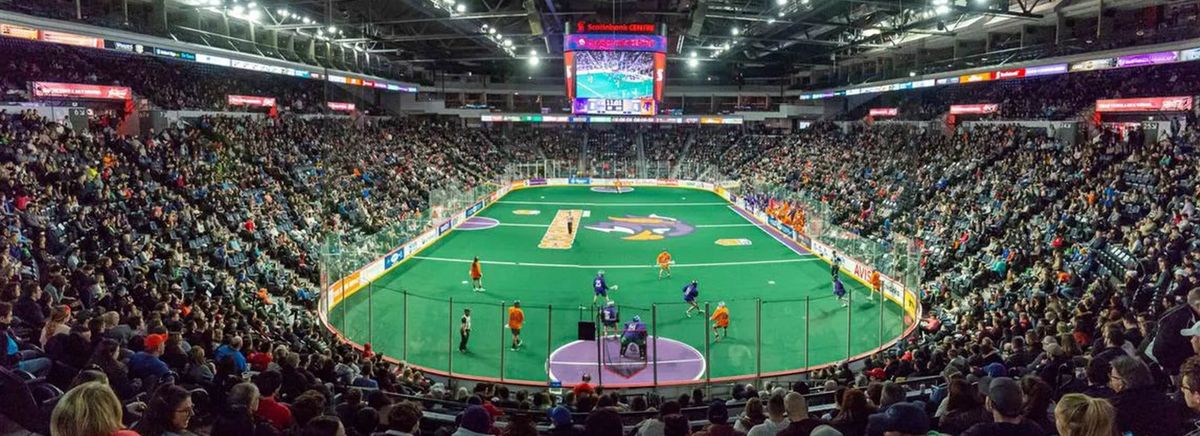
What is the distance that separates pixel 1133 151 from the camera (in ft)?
75.7

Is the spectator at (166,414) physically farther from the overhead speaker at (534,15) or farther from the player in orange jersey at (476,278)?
the overhead speaker at (534,15)

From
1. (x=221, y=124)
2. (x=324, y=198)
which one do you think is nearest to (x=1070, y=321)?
(x=324, y=198)

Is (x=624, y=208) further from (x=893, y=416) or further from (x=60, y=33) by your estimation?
(x=893, y=416)

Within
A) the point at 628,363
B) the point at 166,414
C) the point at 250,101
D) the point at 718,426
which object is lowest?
the point at 628,363

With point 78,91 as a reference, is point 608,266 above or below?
below

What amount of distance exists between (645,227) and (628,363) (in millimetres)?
22139

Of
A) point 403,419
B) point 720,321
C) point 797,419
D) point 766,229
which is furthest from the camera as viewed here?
point 766,229

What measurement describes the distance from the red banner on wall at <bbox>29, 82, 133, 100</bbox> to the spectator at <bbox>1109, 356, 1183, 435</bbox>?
28002 millimetres

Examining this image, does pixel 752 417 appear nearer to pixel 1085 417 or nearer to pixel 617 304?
pixel 1085 417

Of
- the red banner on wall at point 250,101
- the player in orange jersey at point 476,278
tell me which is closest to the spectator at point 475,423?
the player in orange jersey at point 476,278

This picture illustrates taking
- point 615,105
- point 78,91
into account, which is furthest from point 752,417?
point 615,105

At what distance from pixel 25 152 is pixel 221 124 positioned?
38.0 feet

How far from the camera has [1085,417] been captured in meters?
3.93

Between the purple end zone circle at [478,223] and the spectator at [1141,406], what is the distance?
3279cm
